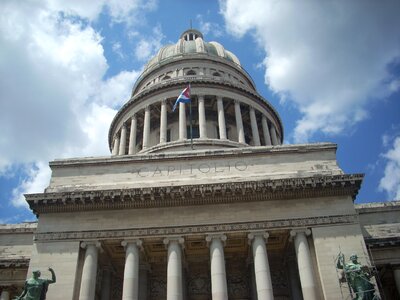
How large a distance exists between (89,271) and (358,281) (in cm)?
1285

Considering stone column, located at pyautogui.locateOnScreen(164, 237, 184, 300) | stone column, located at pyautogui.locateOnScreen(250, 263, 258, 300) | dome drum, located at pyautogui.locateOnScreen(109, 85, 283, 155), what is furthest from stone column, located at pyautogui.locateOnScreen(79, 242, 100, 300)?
dome drum, located at pyautogui.locateOnScreen(109, 85, 283, 155)

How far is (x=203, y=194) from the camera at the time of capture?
24.0 meters

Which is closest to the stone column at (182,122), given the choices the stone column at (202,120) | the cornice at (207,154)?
the stone column at (202,120)

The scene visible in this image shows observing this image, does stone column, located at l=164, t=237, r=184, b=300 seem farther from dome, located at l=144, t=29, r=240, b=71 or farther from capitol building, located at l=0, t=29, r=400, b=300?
dome, located at l=144, t=29, r=240, b=71

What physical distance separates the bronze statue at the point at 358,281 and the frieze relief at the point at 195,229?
343 centimetres

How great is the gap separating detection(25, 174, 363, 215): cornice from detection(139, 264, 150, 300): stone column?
3.66m

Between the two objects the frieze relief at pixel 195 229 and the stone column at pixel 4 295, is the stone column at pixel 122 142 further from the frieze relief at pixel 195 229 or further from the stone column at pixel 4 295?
the frieze relief at pixel 195 229

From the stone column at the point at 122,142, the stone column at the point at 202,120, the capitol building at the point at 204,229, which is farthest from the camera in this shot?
the stone column at the point at 122,142

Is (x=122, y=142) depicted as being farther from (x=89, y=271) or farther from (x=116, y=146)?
(x=89, y=271)

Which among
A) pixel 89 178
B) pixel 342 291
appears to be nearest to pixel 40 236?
pixel 89 178

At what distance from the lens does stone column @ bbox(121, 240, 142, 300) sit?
21938 millimetres

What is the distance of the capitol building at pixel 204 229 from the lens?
74.1 feet

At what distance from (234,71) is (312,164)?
26.0 m

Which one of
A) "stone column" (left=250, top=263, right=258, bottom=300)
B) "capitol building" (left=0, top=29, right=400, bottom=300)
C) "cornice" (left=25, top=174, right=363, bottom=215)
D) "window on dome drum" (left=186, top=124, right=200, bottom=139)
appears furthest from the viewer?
"window on dome drum" (left=186, top=124, right=200, bottom=139)
